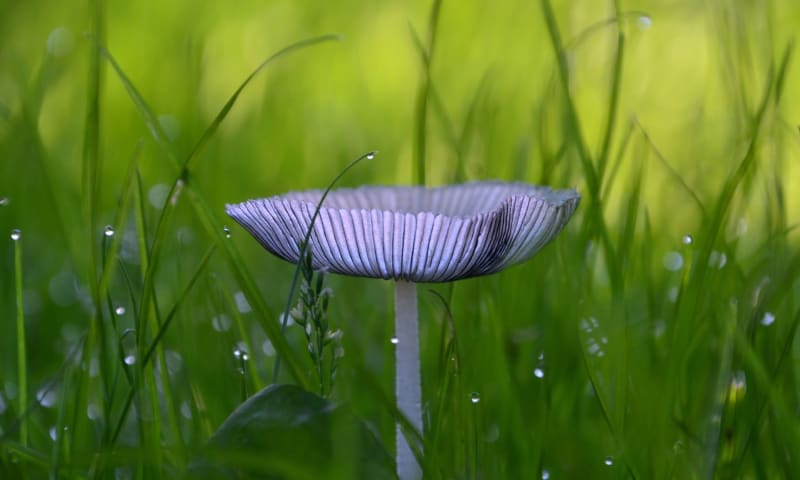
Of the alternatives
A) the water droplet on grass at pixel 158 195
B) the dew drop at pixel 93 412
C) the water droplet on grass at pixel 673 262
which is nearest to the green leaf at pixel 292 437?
the dew drop at pixel 93 412

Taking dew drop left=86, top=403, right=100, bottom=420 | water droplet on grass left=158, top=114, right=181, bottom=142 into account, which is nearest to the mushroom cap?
dew drop left=86, top=403, right=100, bottom=420

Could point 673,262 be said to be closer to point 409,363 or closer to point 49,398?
point 409,363

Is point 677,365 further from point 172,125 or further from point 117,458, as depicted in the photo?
point 172,125

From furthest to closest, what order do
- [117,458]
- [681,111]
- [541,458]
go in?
[681,111]
[541,458]
[117,458]

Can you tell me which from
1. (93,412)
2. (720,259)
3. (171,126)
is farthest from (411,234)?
(171,126)

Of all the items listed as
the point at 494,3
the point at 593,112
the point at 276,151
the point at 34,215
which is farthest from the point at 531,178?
the point at 494,3
